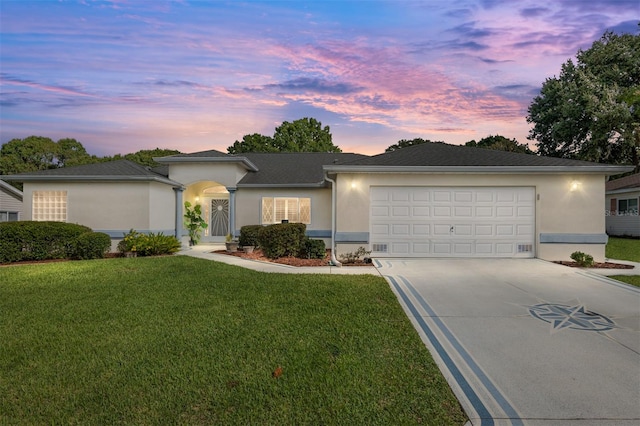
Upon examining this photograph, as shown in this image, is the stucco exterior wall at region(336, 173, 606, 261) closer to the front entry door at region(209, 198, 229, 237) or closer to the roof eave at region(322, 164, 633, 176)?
the roof eave at region(322, 164, 633, 176)

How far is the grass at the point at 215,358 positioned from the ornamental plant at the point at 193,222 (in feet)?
29.4

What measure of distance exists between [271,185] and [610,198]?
80.7 ft

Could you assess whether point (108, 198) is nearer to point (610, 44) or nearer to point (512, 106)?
point (512, 106)

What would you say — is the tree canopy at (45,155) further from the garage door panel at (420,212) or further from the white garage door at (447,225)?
the garage door panel at (420,212)

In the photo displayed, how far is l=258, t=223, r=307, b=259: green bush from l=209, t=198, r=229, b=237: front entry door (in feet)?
20.8

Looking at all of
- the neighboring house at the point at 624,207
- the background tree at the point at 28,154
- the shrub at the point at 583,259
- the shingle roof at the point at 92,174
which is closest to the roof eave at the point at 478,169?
the shrub at the point at 583,259

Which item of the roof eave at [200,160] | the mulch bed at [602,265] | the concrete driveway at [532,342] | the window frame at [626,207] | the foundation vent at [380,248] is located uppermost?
the roof eave at [200,160]

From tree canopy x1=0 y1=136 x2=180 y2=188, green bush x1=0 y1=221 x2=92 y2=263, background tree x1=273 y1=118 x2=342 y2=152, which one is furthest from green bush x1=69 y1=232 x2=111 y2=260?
background tree x1=273 y1=118 x2=342 y2=152

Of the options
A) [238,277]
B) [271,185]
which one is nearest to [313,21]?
[271,185]

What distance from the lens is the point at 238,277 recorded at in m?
8.22

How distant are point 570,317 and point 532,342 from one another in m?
1.66

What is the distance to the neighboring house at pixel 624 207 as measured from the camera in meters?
21.4

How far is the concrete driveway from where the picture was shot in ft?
10.1

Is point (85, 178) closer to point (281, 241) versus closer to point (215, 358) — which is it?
point (281, 241)
